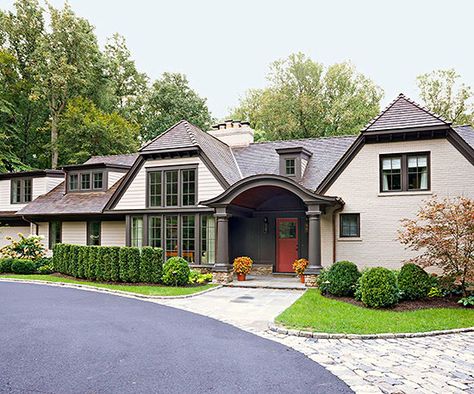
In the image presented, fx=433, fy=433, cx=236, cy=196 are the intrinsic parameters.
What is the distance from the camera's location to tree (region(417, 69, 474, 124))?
34812 mm

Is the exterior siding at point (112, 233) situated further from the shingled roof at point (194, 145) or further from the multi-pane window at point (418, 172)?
the multi-pane window at point (418, 172)

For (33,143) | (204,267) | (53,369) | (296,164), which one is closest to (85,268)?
(204,267)

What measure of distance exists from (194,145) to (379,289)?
990 centimetres

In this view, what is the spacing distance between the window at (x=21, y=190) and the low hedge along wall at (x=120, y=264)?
9.17m

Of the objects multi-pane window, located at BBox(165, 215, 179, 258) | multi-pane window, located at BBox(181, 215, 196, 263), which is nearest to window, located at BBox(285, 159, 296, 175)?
multi-pane window, located at BBox(181, 215, 196, 263)

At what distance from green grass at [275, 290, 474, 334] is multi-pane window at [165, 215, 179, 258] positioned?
26.6 ft

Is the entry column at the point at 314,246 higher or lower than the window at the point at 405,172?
lower

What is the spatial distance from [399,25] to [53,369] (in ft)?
45.7

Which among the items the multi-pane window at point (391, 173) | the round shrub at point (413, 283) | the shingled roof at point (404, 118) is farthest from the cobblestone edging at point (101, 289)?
the shingled roof at point (404, 118)

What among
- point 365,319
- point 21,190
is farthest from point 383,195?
point 21,190

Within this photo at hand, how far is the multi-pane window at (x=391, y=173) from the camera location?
15.7 metres

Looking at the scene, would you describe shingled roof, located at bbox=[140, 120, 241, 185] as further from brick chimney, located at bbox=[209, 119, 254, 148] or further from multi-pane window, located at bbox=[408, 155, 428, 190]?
multi-pane window, located at bbox=[408, 155, 428, 190]

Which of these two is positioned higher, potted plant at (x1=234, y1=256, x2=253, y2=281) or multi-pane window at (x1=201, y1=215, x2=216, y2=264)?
multi-pane window at (x1=201, y1=215, x2=216, y2=264)

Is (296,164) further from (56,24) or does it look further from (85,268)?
(56,24)
